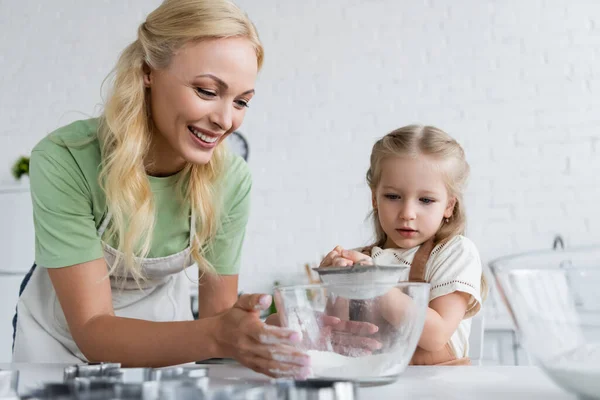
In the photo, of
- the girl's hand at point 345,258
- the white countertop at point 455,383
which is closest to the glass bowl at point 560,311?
the white countertop at point 455,383

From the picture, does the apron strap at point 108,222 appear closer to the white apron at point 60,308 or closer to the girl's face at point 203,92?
the white apron at point 60,308

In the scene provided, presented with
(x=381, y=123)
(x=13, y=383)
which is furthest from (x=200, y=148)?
(x=381, y=123)

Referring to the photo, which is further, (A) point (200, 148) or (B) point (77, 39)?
(B) point (77, 39)

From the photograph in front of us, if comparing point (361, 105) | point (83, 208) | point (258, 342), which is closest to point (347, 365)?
point (258, 342)

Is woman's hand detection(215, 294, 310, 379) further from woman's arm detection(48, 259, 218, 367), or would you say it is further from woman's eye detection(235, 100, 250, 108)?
woman's eye detection(235, 100, 250, 108)

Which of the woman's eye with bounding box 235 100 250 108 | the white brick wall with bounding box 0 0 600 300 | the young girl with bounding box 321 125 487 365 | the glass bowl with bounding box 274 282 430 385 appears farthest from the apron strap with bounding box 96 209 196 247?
the white brick wall with bounding box 0 0 600 300

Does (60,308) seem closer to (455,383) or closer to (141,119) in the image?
(141,119)

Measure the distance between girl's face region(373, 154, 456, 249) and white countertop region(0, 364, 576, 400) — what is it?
0.49 meters

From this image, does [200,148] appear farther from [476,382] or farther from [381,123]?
[381,123]

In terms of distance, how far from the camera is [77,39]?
4.39 m

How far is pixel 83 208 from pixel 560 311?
1.04 meters

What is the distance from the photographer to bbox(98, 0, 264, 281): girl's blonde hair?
136cm

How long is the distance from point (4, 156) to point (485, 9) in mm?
3193

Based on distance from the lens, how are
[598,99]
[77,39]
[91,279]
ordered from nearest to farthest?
[91,279] < [598,99] < [77,39]
